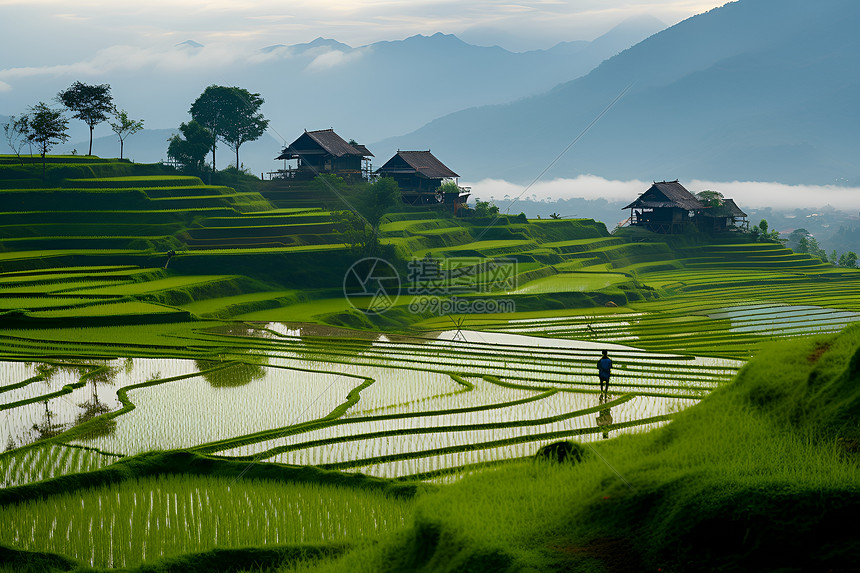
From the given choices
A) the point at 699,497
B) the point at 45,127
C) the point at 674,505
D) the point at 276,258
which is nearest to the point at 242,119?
the point at 45,127

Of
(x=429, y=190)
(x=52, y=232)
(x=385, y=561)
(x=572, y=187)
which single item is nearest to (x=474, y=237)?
(x=429, y=190)

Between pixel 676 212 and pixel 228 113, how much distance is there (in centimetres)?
2899

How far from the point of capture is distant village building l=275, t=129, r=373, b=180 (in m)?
45.8

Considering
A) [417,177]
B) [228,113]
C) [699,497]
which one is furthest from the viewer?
[228,113]

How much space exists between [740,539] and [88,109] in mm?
47570

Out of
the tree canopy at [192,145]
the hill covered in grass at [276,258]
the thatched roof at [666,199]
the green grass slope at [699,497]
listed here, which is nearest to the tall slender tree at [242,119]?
the hill covered in grass at [276,258]

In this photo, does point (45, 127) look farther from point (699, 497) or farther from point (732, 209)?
point (699, 497)

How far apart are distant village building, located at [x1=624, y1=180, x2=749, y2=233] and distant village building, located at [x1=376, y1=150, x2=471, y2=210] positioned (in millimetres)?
11445

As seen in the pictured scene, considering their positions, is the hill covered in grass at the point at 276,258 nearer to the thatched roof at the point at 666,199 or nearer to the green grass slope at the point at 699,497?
the thatched roof at the point at 666,199

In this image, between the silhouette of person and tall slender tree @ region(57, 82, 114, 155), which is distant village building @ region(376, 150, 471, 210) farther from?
the silhouette of person

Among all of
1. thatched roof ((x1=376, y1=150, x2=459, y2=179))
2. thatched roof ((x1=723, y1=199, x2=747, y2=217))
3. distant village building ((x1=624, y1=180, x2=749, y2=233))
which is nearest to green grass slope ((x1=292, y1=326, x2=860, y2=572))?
thatched roof ((x1=376, y1=150, x2=459, y2=179))

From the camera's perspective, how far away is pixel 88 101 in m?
45.2

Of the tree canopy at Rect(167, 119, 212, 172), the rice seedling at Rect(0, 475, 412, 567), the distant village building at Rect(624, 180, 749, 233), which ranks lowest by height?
the rice seedling at Rect(0, 475, 412, 567)

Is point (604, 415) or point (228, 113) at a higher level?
point (228, 113)
